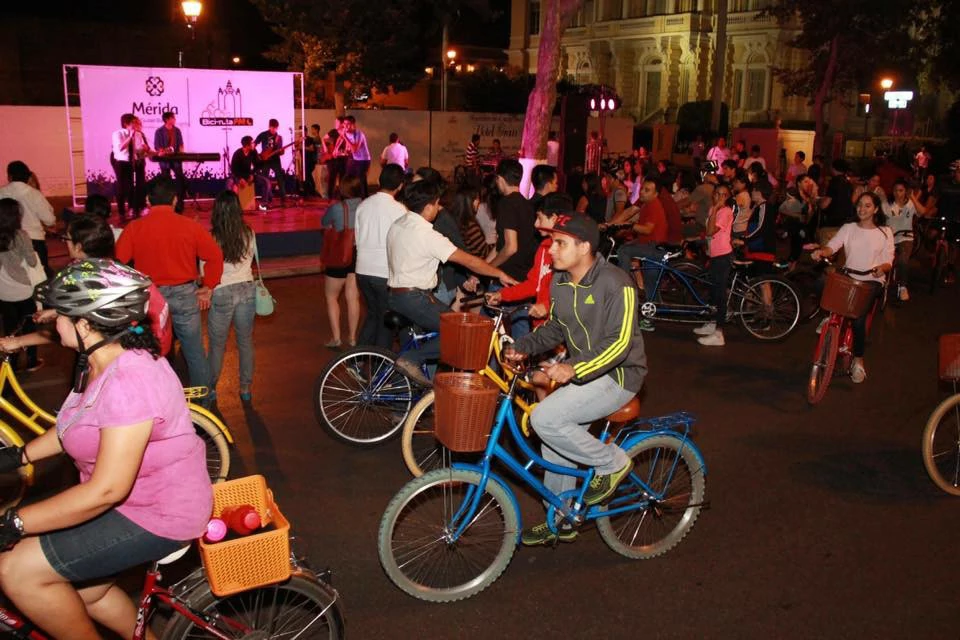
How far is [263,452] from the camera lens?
21.9 ft

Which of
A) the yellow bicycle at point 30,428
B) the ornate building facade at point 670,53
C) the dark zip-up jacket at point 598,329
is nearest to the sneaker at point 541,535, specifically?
the dark zip-up jacket at point 598,329

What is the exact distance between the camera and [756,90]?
54906 mm

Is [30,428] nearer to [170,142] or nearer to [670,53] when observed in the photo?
[170,142]

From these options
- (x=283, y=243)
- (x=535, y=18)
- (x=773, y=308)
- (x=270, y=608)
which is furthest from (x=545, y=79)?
(x=535, y=18)

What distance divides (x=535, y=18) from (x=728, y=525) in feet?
202

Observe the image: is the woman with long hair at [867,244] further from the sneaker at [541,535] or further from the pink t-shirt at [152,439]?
the pink t-shirt at [152,439]

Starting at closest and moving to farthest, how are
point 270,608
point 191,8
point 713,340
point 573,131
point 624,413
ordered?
point 270,608, point 624,413, point 713,340, point 191,8, point 573,131

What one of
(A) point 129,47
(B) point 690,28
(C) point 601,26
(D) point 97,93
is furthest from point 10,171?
(C) point 601,26

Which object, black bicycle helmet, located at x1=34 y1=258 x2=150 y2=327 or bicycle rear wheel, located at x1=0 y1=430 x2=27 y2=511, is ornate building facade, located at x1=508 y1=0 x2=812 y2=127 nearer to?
bicycle rear wheel, located at x1=0 y1=430 x2=27 y2=511

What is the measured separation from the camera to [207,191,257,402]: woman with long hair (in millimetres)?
6977

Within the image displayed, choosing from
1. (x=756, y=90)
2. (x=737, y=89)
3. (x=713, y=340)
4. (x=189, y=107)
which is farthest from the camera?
(x=737, y=89)

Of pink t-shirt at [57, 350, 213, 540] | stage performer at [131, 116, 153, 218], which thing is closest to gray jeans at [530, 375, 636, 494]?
pink t-shirt at [57, 350, 213, 540]

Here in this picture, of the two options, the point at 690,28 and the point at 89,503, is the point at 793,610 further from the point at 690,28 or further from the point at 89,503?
the point at 690,28

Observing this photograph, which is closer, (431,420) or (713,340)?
(431,420)
